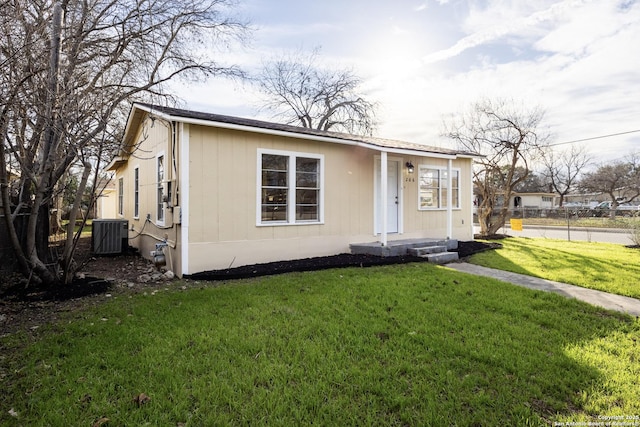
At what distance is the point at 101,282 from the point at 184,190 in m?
2.09

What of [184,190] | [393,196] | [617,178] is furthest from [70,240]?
[617,178]

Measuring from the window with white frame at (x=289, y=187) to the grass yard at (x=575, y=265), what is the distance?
4.06 meters

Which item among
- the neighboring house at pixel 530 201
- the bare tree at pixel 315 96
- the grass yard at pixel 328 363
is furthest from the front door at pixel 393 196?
the neighboring house at pixel 530 201

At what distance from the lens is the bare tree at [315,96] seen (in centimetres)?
2311

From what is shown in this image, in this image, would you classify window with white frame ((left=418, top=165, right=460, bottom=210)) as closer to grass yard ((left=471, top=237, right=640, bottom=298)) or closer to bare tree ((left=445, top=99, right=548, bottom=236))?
grass yard ((left=471, top=237, right=640, bottom=298))

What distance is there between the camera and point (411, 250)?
8273mm

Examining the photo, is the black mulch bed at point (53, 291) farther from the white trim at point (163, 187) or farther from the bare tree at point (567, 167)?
the bare tree at point (567, 167)

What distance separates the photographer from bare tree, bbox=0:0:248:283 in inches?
168

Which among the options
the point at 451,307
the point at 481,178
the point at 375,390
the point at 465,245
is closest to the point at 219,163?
the point at 451,307

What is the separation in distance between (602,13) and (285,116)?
60.9ft

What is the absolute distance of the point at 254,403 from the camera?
95.9 inches

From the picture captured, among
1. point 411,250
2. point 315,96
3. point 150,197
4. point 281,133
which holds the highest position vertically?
point 315,96

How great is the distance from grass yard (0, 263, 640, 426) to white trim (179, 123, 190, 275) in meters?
1.53

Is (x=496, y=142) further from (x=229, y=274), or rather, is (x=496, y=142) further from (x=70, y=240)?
(x=70, y=240)
